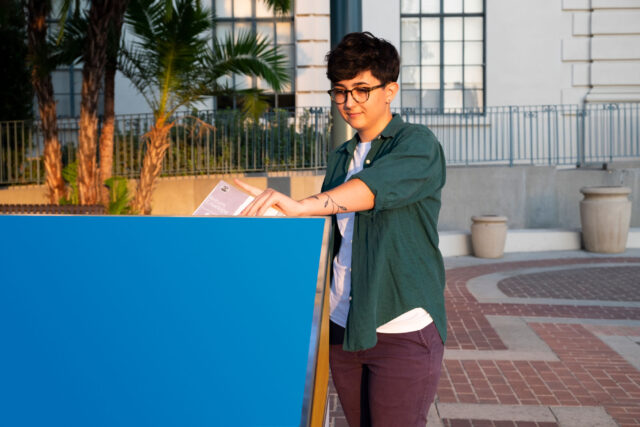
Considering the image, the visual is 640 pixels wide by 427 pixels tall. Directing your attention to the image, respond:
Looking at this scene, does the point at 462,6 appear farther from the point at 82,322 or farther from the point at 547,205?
the point at 82,322

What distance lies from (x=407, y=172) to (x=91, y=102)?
9.72 meters

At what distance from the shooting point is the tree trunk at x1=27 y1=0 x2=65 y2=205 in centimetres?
1104

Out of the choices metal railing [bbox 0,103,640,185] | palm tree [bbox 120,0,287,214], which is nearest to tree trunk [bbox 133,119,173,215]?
palm tree [bbox 120,0,287,214]

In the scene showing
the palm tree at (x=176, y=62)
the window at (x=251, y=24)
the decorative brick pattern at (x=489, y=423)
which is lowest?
the decorative brick pattern at (x=489, y=423)

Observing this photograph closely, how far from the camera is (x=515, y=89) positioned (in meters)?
16.3

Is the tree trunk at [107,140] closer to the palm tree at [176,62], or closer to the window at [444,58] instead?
the palm tree at [176,62]

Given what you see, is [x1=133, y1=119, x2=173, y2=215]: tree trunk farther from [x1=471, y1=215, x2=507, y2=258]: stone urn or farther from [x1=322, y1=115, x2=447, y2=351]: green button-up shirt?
Answer: [x1=322, y1=115, x2=447, y2=351]: green button-up shirt

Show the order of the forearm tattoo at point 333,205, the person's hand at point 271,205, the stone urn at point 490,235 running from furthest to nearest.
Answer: the stone urn at point 490,235, the forearm tattoo at point 333,205, the person's hand at point 271,205

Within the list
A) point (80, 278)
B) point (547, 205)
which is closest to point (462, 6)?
point (547, 205)

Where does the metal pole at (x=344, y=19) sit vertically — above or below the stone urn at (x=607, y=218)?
above

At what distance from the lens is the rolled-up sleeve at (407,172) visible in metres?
2.12

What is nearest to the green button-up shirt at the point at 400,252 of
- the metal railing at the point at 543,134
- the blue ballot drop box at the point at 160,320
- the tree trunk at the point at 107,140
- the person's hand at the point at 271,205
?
the person's hand at the point at 271,205

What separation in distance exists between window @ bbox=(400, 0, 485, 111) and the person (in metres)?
14.5

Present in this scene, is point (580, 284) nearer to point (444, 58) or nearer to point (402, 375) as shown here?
point (444, 58)
